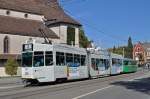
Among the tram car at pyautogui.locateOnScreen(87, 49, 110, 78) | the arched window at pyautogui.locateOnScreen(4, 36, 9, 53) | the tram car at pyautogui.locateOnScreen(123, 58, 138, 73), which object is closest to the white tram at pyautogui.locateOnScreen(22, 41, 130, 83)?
the tram car at pyautogui.locateOnScreen(87, 49, 110, 78)

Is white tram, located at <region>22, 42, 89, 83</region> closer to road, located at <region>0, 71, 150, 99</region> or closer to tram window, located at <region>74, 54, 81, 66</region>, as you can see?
road, located at <region>0, 71, 150, 99</region>

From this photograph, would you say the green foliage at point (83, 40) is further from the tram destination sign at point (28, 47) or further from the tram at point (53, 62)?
the tram destination sign at point (28, 47)

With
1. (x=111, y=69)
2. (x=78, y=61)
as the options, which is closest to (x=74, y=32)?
(x=111, y=69)

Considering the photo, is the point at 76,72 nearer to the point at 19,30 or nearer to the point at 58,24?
the point at 19,30

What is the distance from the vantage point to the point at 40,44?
31.0 m

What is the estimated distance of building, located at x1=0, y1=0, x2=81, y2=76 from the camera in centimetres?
6912

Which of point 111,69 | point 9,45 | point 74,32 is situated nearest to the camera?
point 111,69

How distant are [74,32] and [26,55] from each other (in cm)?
5531

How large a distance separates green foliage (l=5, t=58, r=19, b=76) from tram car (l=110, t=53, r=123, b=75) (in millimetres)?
15728

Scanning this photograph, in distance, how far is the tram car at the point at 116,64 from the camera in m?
51.6

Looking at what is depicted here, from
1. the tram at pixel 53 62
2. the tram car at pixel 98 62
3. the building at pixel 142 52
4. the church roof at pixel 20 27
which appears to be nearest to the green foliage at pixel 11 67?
the church roof at pixel 20 27

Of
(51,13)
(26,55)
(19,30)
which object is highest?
(51,13)

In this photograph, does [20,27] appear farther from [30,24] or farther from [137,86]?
[137,86]

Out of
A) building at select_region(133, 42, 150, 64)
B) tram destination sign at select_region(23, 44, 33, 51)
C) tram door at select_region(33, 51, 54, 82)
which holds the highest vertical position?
building at select_region(133, 42, 150, 64)
